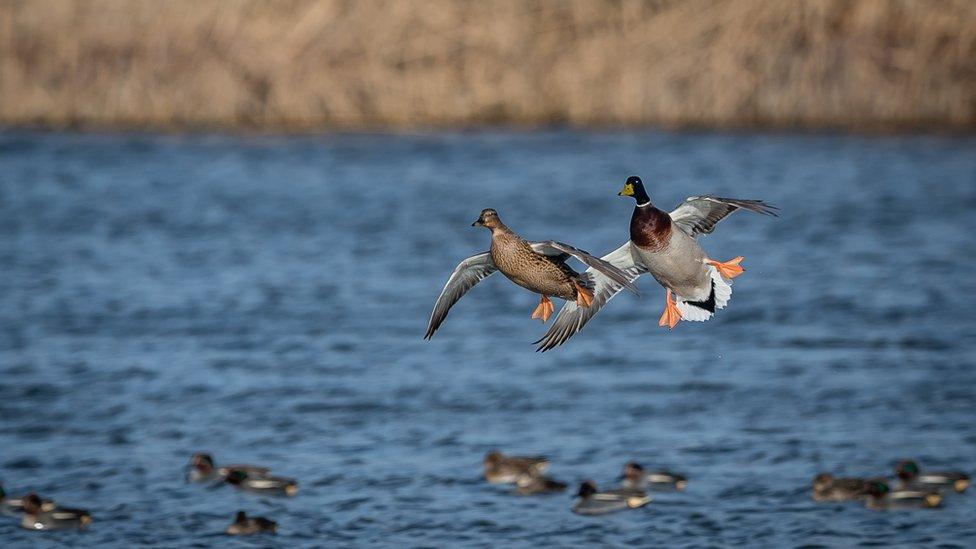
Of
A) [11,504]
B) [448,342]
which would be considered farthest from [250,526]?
[448,342]

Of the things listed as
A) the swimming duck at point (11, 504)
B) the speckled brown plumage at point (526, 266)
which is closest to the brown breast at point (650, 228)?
the speckled brown plumage at point (526, 266)

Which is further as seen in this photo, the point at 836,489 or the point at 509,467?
the point at 509,467

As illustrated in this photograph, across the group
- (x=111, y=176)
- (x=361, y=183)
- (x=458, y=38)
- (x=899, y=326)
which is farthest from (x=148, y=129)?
(x=899, y=326)

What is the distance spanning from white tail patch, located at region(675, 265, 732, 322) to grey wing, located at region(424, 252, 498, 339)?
119 cm

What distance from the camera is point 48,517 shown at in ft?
50.5

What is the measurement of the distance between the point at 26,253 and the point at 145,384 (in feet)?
40.7

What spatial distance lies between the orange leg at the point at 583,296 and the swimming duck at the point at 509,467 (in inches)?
316

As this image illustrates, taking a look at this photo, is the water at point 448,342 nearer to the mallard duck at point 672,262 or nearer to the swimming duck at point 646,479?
the swimming duck at point 646,479

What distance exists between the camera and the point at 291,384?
71.2 feet

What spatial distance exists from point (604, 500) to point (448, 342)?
9006mm

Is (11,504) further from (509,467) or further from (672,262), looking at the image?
(672,262)

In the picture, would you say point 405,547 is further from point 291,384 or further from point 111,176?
point 111,176

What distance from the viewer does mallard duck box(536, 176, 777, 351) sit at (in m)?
8.45

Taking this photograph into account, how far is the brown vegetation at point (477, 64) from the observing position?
111 ft
